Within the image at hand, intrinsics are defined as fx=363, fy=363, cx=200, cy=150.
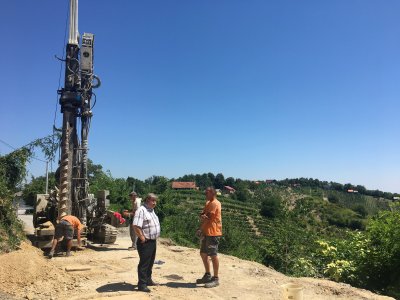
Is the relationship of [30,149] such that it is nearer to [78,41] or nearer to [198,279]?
[78,41]

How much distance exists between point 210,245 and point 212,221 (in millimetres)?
415

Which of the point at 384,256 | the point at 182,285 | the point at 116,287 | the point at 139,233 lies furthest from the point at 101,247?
the point at 384,256

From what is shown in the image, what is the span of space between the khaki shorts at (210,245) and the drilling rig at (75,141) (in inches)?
202

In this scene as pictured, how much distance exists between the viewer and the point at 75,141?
10.7 metres

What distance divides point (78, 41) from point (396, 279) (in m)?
10.3

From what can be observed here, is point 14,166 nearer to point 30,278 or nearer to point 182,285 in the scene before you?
point 30,278

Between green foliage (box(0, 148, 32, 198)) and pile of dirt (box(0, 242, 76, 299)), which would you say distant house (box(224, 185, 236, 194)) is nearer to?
green foliage (box(0, 148, 32, 198))

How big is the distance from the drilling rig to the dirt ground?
2.45 metres

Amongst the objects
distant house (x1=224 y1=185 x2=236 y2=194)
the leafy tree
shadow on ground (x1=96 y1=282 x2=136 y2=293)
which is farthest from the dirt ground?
distant house (x1=224 y1=185 x2=236 y2=194)

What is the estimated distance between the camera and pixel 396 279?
7.33 m

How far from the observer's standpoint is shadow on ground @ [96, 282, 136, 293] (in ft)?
19.5

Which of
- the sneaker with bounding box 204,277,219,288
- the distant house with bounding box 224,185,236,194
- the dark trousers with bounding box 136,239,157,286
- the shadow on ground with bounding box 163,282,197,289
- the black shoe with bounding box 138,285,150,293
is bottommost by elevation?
the shadow on ground with bounding box 163,282,197,289

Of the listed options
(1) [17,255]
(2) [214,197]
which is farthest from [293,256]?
(1) [17,255]

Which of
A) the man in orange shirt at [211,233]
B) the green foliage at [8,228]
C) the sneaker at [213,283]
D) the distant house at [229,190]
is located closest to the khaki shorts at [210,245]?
the man in orange shirt at [211,233]
